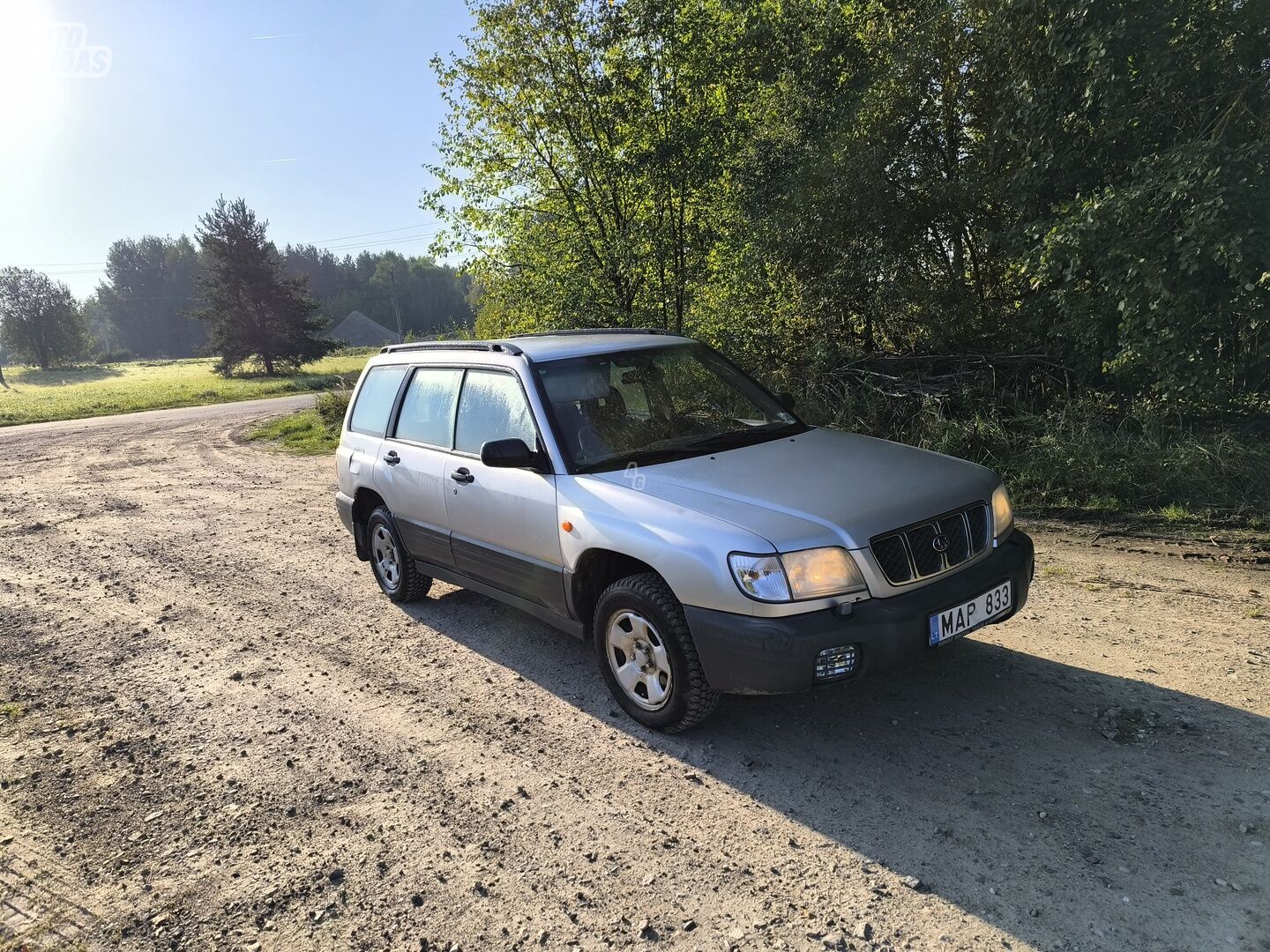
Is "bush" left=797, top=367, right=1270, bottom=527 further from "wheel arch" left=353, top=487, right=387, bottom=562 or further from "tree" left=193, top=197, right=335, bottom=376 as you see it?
"tree" left=193, top=197, right=335, bottom=376

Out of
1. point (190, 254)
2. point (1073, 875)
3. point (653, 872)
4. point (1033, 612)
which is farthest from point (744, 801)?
point (190, 254)

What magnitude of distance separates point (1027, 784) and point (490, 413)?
3.25 meters

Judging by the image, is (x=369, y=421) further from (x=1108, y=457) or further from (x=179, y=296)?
(x=179, y=296)

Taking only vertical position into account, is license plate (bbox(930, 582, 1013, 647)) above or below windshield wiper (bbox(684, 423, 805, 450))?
below

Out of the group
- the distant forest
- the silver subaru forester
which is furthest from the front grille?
the distant forest

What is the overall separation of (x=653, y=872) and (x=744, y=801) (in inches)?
21.6

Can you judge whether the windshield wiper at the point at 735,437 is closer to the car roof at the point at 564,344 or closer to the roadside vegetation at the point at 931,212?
the car roof at the point at 564,344

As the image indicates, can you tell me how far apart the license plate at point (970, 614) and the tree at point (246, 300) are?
52.6 metres

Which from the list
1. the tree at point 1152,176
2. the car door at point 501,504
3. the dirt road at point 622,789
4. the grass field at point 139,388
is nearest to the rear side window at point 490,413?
the car door at point 501,504

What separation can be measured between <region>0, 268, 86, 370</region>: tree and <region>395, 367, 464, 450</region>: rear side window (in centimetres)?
8281

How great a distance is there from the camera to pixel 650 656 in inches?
144

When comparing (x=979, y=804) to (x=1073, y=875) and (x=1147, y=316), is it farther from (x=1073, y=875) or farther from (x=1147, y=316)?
(x=1147, y=316)

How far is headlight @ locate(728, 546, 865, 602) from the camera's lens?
3139 mm

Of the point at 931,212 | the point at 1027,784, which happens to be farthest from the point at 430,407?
the point at 931,212
